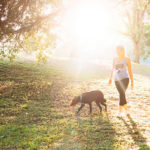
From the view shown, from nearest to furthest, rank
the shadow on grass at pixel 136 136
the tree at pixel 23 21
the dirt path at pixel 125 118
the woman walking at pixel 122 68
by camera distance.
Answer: the shadow on grass at pixel 136 136, the dirt path at pixel 125 118, the woman walking at pixel 122 68, the tree at pixel 23 21

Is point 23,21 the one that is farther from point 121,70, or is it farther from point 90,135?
point 90,135

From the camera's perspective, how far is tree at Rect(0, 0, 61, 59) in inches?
456

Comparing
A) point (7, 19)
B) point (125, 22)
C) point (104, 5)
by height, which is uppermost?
point (125, 22)

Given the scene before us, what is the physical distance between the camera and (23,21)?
12414 mm

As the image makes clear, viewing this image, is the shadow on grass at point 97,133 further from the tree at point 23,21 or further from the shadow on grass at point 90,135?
the tree at point 23,21

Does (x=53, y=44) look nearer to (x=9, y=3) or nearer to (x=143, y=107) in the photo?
(x=9, y=3)

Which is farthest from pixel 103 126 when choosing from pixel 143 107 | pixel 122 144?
pixel 143 107

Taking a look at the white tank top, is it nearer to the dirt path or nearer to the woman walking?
the woman walking

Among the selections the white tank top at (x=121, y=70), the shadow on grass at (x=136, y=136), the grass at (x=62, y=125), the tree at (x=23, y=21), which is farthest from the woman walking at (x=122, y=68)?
the tree at (x=23, y=21)

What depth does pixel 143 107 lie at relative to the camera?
9.06m

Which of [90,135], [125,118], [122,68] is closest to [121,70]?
[122,68]

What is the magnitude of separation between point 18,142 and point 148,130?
3880mm

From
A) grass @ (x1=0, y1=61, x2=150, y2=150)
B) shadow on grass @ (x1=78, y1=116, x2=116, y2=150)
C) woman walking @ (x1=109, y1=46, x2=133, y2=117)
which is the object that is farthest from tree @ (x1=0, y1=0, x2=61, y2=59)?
shadow on grass @ (x1=78, y1=116, x2=116, y2=150)

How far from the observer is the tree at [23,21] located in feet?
38.0
